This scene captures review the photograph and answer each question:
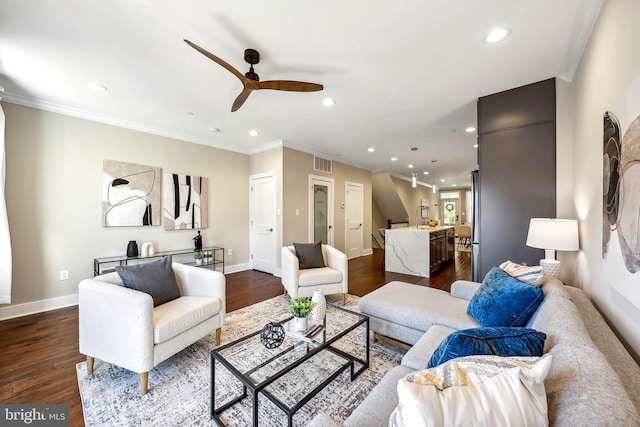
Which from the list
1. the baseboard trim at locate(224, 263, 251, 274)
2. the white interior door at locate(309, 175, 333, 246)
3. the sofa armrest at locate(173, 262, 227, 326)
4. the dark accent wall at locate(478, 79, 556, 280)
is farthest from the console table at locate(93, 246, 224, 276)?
the dark accent wall at locate(478, 79, 556, 280)

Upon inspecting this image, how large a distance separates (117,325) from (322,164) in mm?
4537

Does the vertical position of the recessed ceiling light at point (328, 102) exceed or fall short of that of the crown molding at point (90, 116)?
it exceeds it

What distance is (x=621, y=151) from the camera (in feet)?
4.02

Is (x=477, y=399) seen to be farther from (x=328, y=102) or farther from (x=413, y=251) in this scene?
(x=413, y=251)

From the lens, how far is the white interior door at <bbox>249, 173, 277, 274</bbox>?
479 centimetres

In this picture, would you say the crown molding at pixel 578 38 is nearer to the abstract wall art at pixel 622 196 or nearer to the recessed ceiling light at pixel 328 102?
the abstract wall art at pixel 622 196

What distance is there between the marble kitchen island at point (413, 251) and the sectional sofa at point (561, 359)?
261 centimetres

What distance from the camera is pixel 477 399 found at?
0.63 m

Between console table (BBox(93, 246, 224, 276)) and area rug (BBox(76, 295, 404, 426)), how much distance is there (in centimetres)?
175

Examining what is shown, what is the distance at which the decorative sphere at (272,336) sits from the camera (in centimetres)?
158

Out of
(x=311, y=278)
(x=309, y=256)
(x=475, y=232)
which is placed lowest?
(x=311, y=278)

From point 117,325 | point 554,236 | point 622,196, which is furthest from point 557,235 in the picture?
point 117,325

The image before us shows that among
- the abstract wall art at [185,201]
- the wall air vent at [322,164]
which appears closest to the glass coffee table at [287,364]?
the abstract wall art at [185,201]

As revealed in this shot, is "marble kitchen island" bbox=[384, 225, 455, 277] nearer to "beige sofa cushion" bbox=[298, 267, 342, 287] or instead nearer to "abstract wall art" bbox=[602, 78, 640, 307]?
"beige sofa cushion" bbox=[298, 267, 342, 287]
